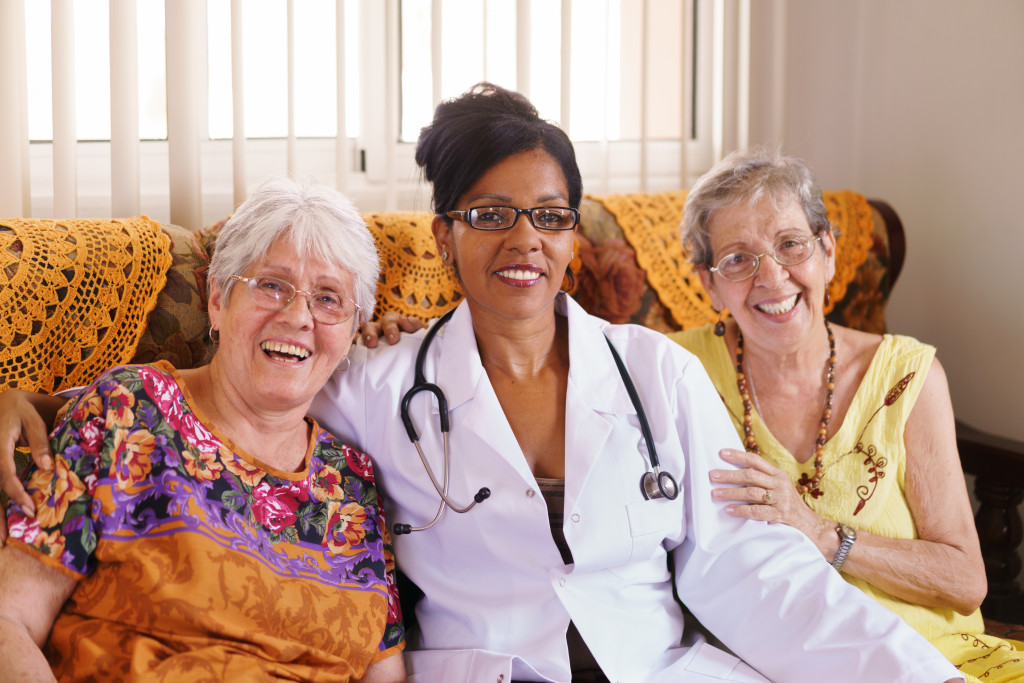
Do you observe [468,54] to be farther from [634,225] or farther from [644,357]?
[644,357]

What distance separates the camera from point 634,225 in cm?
240

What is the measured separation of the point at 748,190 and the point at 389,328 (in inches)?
34.6

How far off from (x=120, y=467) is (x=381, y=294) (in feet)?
2.65

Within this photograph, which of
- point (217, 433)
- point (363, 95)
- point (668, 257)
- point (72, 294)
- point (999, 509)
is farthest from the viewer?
point (363, 95)

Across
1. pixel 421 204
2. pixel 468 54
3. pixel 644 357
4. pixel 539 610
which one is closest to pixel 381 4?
pixel 468 54

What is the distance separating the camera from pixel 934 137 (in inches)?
114

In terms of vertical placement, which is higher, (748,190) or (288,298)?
(748,190)

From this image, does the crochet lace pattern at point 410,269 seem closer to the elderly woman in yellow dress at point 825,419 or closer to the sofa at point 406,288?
the sofa at point 406,288

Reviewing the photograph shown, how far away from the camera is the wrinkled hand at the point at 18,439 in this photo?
1.33 metres

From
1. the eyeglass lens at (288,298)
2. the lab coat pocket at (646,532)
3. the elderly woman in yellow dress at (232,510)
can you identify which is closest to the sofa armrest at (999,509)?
the lab coat pocket at (646,532)

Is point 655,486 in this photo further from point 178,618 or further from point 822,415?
point 178,618

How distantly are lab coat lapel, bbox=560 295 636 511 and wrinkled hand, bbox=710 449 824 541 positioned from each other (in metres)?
0.23

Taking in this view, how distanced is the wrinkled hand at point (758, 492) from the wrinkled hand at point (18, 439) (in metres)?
1.21

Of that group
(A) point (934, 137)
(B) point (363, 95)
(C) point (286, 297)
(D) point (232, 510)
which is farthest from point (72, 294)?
(A) point (934, 137)
